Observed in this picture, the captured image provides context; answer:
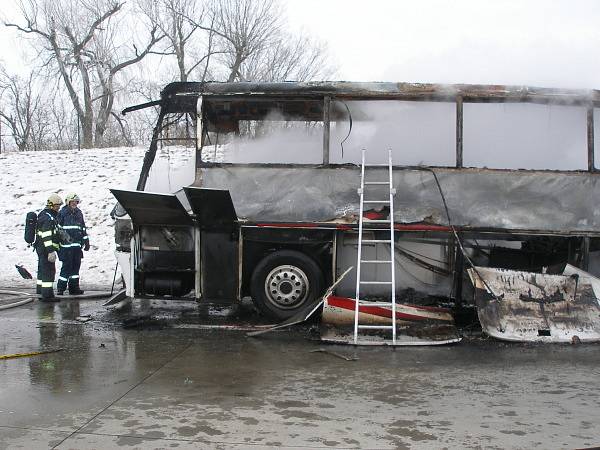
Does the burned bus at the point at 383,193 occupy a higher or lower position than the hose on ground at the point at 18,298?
higher

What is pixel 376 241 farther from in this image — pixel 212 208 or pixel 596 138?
pixel 596 138

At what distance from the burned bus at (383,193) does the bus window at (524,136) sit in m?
0.01

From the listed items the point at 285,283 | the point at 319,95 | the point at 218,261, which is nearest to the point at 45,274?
the point at 218,261

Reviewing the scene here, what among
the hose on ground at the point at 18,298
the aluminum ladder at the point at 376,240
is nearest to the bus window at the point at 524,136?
the aluminum ladder at the point at 376,240

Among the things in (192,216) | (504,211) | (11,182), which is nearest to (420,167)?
(504,211)

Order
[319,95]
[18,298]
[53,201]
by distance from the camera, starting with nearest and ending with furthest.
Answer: [319,95] < [18,298] < [53,201]

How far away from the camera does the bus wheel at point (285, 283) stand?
24.5 ft

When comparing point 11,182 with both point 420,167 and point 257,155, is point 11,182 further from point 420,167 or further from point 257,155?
point 420,167

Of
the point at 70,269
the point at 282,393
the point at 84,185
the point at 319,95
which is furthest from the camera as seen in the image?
the point at 84,185

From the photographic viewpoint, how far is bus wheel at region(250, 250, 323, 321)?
7457mm

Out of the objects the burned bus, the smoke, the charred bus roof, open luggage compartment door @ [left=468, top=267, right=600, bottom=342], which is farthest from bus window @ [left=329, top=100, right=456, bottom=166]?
open luggage compartment door @ [left=468, top=267, right=600, bottom=342]

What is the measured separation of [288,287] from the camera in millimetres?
7477

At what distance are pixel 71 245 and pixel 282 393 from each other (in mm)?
6429

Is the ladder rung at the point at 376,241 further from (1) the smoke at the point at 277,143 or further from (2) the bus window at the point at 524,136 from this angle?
(2) the bus window at the point at 524,136
